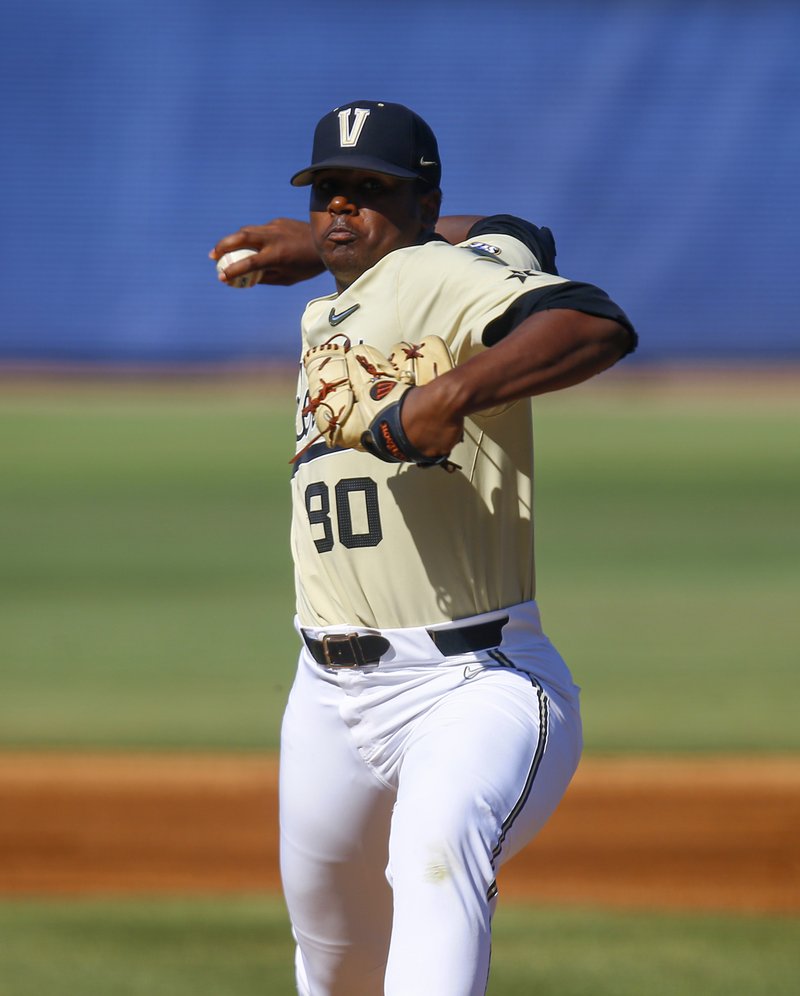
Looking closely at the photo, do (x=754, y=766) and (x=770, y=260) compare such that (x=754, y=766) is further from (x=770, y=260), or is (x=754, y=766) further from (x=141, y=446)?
(x=770, y=260)

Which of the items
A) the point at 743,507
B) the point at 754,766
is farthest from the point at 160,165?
the point at 754,766

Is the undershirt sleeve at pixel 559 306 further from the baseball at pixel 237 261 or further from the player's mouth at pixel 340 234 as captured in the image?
the baseball at pixel 237 261

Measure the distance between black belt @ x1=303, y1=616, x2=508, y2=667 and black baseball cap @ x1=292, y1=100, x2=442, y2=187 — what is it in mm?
855

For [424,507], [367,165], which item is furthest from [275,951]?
[367,165]

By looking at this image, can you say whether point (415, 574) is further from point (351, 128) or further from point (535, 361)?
point (351, 128)

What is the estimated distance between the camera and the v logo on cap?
9.06 ft

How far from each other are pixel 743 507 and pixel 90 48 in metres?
16.5

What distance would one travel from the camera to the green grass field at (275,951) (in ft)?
11.7

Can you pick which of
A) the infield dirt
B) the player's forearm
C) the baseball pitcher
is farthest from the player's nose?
the infield dirt

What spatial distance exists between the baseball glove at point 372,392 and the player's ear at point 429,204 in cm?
39

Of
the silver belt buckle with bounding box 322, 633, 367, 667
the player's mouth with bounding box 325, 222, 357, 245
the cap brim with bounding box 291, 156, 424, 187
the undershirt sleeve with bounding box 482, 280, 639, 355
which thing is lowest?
the silver belt buckle with bounding box 322, 633, 367, 667

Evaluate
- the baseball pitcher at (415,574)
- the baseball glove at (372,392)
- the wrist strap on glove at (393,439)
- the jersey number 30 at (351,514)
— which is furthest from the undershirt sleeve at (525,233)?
the wrist strap on glove at (393,439)

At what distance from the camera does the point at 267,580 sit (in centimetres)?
909

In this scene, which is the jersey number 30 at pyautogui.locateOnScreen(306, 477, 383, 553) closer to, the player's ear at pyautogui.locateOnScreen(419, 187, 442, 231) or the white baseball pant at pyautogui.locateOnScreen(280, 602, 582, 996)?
the white baseball pant at pyautogui.locateOnScreen(280, 602, 582, 996)
